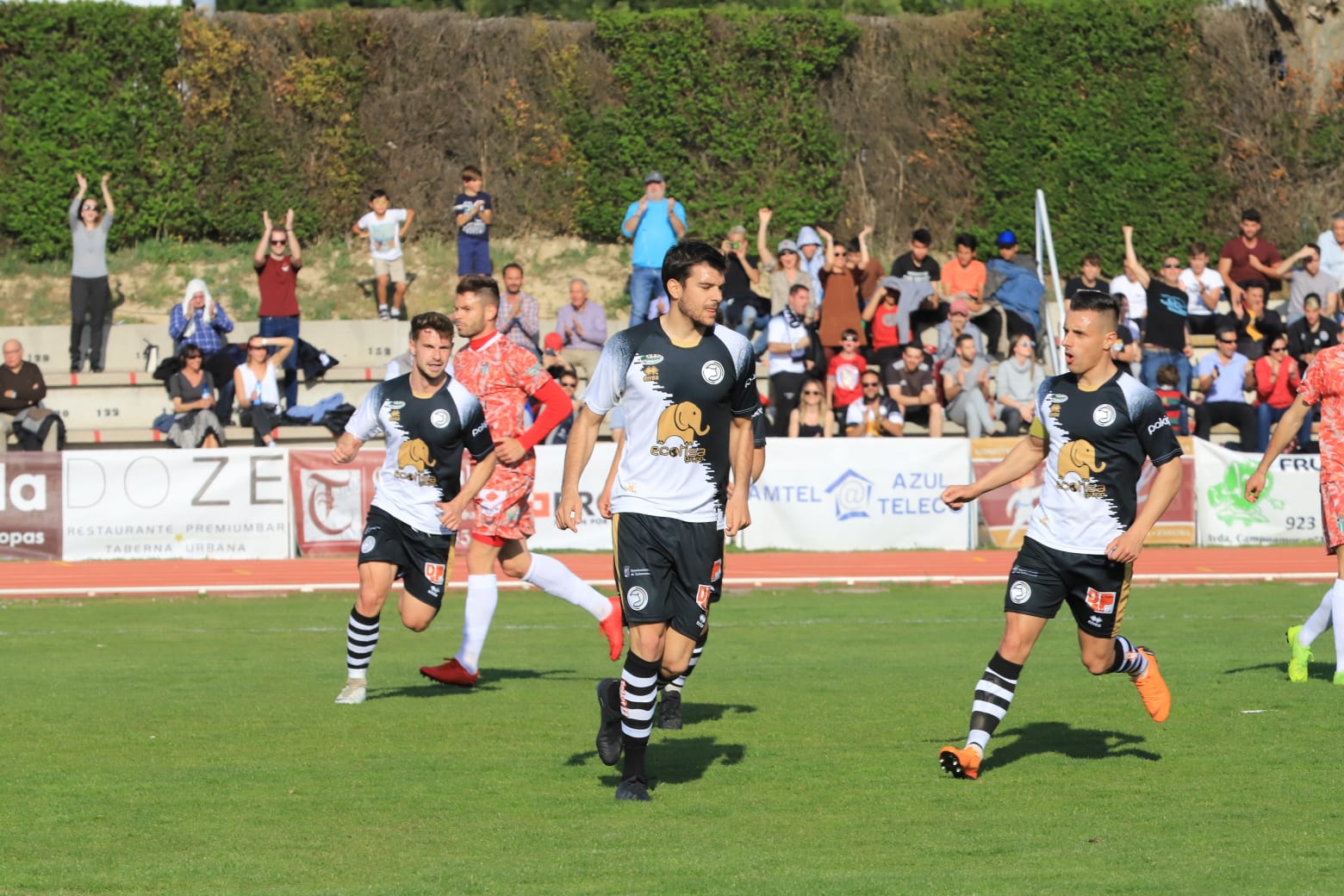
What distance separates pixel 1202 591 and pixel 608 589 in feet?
19.3

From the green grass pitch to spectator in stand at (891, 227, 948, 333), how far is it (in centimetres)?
1238

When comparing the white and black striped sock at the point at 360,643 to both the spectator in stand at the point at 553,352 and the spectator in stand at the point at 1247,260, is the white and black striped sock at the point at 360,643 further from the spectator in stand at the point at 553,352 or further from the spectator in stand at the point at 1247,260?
the spectator in stand at the point at 1247,260

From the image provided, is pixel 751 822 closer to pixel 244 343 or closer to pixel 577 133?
pixel 244 343

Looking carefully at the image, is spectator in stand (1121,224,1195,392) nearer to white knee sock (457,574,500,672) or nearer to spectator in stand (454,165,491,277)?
spectator in stand (454,165,491,277)

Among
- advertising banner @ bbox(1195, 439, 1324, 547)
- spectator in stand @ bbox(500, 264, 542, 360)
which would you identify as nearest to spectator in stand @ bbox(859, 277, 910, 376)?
advertising banner @ bbox(1195, 439, 1324, 547)

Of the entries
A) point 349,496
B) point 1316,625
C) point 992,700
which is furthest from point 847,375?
point 992,700

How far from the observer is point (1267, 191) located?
107ft

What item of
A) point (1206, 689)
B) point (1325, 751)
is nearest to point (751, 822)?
point (1325, 751)

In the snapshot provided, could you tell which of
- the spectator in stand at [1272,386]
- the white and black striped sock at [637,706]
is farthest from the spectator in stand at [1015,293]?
the white and black striped sock at [637,706]

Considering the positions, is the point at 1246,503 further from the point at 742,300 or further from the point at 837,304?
the point at 742,300

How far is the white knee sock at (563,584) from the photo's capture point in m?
11.2

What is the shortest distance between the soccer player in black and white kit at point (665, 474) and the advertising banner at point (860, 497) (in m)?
13.5

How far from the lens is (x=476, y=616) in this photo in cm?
1116

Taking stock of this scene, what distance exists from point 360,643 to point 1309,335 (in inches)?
698
